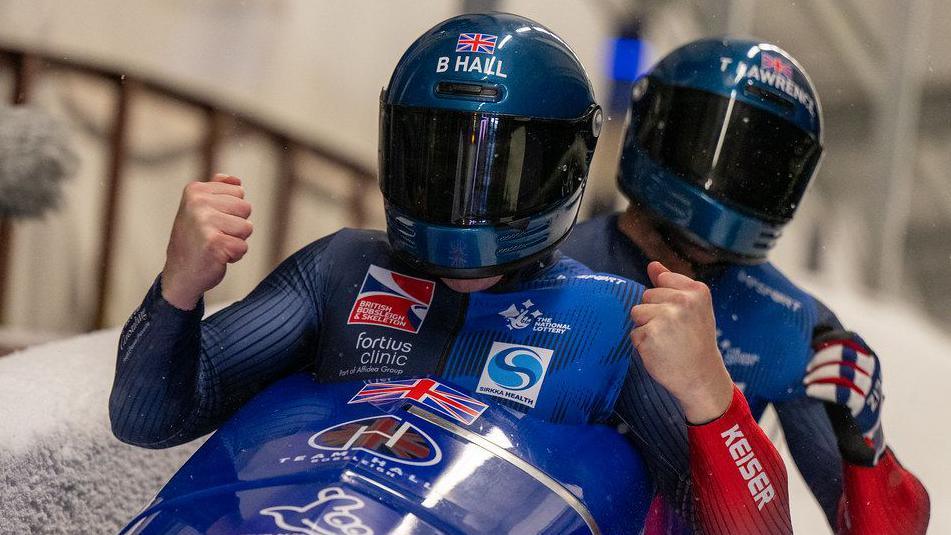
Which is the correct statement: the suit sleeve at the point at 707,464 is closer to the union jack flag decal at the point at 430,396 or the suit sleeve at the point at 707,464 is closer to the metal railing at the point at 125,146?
the union jack flag decal at the point at 430,396

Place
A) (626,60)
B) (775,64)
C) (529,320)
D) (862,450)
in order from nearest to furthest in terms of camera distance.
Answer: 1. (529,320)
2. (862,450)
3. (775,64)
4. (626,60)

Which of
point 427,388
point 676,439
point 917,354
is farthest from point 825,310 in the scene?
point 917,354

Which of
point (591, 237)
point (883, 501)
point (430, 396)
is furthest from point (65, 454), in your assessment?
point (883, 501)

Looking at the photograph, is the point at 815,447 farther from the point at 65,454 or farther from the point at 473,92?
the point at 65,454

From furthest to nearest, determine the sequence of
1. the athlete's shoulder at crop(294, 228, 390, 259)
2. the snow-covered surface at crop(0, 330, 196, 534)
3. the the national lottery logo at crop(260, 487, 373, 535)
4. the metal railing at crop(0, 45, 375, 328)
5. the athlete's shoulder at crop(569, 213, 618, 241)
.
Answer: the metal railing at crop(0, 45, 375, 328) → the athlete's shoulder at crop(569, 213, 618, 241) → the snow-covered surface at crop(0, 330, 196, 534) → the athlete's shoulder at crop(294, 228, 390, 259) → the the national lottery logo at crop(260, 487, 373, 535)

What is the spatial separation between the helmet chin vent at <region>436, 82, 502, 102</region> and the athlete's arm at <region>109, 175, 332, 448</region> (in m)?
0.27

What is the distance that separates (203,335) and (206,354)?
2 centimetres

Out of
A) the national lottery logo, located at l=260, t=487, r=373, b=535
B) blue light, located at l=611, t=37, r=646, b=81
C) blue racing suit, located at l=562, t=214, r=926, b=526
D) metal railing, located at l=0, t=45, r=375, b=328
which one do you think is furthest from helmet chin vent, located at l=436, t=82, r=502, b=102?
metal railing, located at l=0, t=45, r=375, b=328

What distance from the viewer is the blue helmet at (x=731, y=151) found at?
165cm

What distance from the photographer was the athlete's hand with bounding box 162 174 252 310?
110cm

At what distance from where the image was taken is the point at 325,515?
90cm

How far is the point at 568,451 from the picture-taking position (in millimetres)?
1119

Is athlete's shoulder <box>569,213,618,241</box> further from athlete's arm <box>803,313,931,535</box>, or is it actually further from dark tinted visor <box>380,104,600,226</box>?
dark tinted visor <box>380,104,600,226</box>

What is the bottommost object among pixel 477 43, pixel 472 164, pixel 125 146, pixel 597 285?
pixel 125 146
